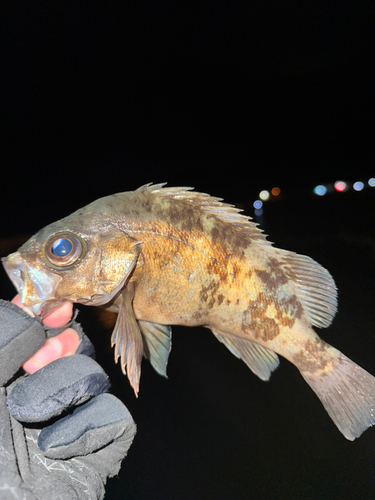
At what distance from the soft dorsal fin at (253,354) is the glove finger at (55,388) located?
2.14 ft

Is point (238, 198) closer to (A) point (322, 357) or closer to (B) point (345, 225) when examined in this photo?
(B) point (345, 225)

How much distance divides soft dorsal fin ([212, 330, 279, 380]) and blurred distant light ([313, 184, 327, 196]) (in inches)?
635

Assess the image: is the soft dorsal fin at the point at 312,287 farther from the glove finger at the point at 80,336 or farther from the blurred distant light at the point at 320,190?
the blurred distant light at the point at 320,190

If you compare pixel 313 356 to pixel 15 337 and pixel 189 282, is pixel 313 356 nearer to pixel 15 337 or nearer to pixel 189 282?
pixel 189 282

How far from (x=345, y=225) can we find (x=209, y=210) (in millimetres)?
8938

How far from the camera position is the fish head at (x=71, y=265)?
1.20 meters

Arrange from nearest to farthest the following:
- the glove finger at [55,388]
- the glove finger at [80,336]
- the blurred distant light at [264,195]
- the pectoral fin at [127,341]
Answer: the glove finger at [55,388], the pectoral fin at [127,341], the glove finger at [80,336], the blurred distant light at [264,195]

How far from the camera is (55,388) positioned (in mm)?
1177

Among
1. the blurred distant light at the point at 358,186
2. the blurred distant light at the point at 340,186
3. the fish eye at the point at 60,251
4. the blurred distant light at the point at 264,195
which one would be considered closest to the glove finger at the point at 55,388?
the fish eye at the point at 60,251

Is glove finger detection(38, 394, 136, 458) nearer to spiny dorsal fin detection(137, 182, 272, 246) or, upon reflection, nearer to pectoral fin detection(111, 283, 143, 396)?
pectoral fin detection(111, 283, 143, 396)

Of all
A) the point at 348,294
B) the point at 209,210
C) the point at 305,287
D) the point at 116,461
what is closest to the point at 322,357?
the point at 305,287

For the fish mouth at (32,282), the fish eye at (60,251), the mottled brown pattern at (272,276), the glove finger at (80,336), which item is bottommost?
the glove finger at (80,336)

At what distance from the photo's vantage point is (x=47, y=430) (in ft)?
4.04

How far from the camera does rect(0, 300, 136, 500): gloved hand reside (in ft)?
Result: 3.76
